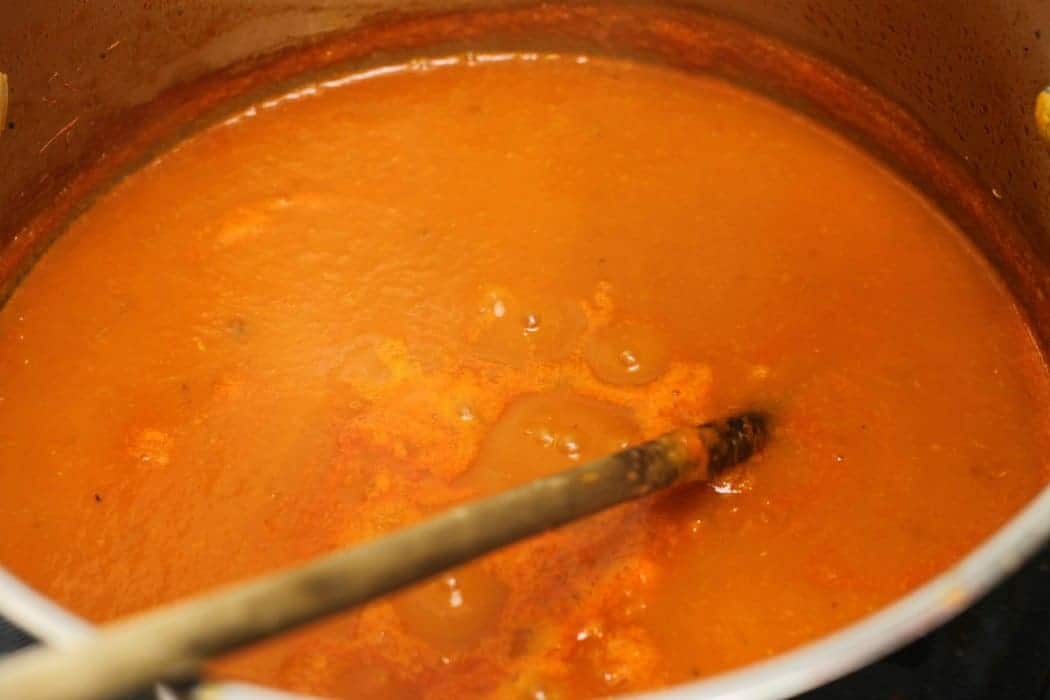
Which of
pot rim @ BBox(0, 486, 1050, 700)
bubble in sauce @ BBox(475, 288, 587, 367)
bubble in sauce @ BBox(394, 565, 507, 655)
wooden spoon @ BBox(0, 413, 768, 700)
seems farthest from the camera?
bubble in sauce @ BBox(475, 288, 587, 367)

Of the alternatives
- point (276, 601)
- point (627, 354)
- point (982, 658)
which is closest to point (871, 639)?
point (982, 658)

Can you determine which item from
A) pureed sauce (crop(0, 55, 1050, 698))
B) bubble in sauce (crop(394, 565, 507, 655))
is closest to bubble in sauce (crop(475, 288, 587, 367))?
pureed sauce (crop(0, 55, 1050, 698))

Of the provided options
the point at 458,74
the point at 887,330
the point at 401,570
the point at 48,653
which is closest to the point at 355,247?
the point at 458,74

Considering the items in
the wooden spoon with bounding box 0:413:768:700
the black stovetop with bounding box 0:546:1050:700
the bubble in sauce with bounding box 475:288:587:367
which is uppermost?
the bubble in sauce with bounding box 475:288:587:367

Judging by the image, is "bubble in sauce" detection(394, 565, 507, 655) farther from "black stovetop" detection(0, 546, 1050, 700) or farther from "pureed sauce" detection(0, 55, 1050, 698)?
"black stovetop" detection(0, 546, 1050, 700)

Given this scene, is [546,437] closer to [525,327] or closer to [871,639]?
[525,327]

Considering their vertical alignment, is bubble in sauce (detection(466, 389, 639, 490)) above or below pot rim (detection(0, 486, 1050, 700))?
above
